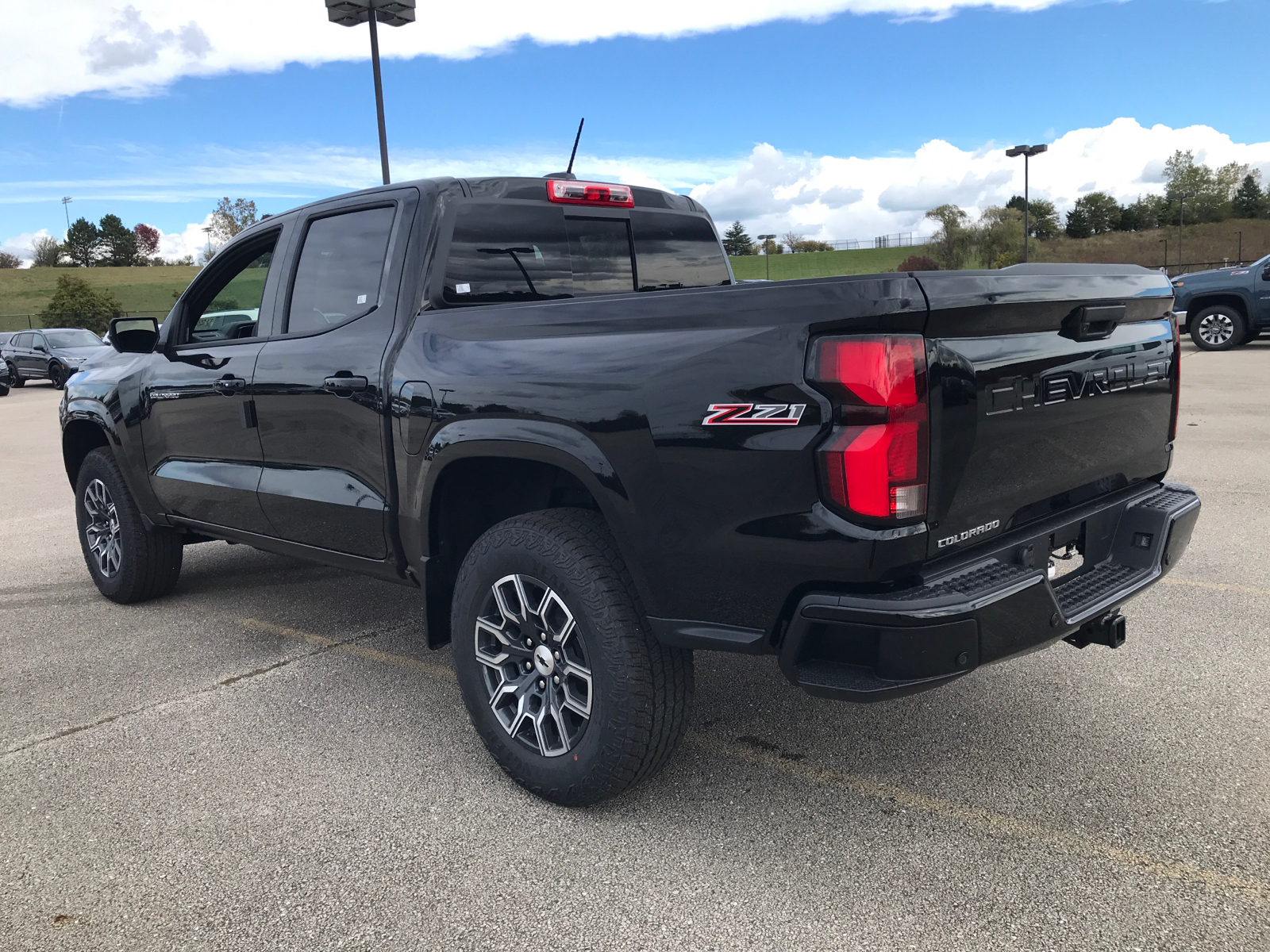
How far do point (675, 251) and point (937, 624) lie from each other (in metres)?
2.51

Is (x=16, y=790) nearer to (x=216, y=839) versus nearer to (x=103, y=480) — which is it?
(x=216, y=839)

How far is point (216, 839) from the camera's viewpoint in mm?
2881

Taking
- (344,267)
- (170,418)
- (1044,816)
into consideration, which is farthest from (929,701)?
(170,418)

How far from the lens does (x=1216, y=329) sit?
1758cm

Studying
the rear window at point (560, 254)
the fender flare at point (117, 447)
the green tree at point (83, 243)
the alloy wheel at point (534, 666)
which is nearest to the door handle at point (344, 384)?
the rear window at point (560, 254)

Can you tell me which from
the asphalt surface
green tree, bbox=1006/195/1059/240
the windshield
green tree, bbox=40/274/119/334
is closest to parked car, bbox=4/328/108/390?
the windshield

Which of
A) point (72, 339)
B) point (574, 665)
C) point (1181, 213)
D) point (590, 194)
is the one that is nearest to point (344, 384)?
point (590, 194)

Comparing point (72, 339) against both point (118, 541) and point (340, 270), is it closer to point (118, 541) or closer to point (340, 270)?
point (118, 541)

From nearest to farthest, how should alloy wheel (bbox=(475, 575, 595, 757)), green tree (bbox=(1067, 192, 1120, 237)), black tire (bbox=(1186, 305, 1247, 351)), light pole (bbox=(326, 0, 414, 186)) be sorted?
alloy wheel (bbox=(475, 575, 595, 757)) < light pole (bbox=(326, 0, 414, 186)) < black tire (bbox=(1186, 305, 1247, 351)) < green tree (bbox=(1067, 192, 1120, 237))

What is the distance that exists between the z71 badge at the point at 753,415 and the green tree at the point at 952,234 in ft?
117

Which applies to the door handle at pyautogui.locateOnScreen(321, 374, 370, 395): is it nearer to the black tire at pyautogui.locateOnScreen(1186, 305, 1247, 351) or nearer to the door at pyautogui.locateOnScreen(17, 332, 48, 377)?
the black tire at pyautogui.locateOnScreen(1186, 305, 1247, 351)

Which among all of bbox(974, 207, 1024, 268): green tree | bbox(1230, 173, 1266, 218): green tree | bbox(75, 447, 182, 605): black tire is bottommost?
bbox(75, 447, 182, 605): black tire

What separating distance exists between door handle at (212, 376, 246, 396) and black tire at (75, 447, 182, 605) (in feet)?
3.83

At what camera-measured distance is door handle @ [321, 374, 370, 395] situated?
3533 mm
